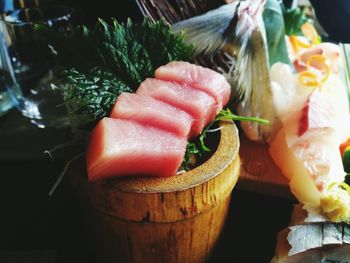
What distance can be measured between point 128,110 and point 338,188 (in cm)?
74

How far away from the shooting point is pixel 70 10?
1.59 m

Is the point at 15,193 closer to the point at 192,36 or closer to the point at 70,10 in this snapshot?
the point at 70,10

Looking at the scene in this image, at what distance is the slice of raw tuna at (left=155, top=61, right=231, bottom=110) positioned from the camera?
1161 mm

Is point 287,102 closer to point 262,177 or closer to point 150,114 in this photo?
point 262,177

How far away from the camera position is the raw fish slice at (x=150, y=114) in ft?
3.35

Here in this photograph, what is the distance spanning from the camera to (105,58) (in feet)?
3.91

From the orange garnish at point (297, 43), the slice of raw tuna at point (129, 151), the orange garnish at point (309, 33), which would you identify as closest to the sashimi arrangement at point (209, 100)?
the slice of raw tuna at point (129, 151)

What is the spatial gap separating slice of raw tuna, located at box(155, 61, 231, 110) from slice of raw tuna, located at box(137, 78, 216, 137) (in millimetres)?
26

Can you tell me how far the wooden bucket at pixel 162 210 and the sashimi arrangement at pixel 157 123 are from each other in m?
0.05

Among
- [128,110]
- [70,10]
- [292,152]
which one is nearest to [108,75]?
[128,110]

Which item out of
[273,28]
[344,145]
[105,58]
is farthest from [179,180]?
[273,28]

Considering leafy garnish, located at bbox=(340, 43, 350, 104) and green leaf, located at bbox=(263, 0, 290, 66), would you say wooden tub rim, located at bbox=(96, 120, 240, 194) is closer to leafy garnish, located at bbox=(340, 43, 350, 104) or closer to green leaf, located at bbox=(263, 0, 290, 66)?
green leaf, located at bbox=(263, 0, 290, 66)

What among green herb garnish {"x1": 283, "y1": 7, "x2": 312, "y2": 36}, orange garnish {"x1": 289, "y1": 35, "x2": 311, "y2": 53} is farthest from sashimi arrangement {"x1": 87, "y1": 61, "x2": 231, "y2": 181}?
green herb garnish {"x1": 283, "y1": 7, "x2": 312, "y2": 36}

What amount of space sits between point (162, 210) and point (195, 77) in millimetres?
454
